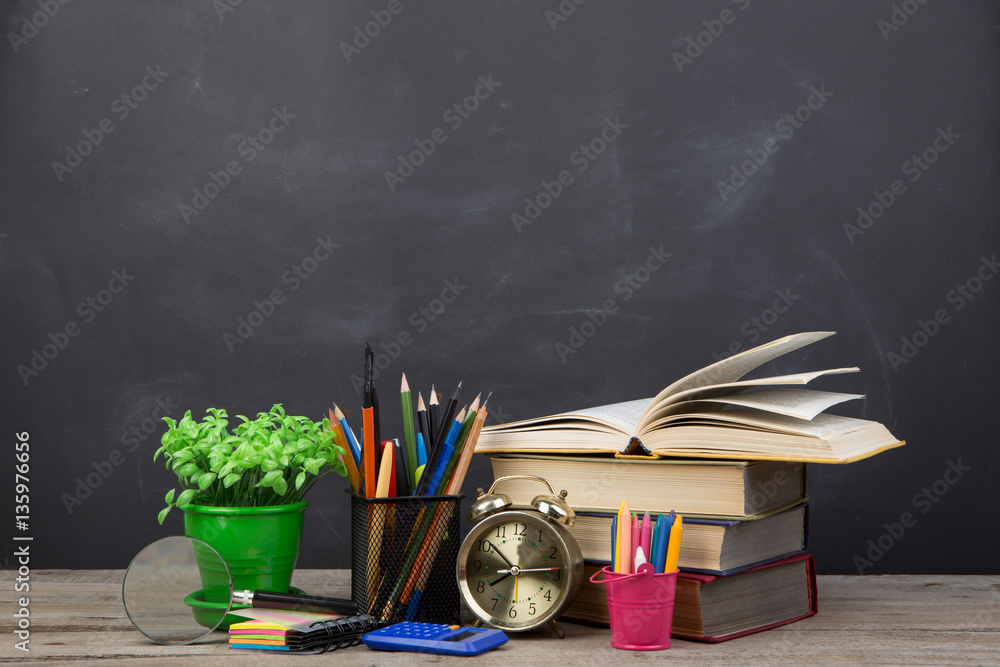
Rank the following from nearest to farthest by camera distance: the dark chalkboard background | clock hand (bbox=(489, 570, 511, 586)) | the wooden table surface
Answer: the wooden table surface, clock hand (bbox=(489, 570, 511, 586)), the dark chalkboard background

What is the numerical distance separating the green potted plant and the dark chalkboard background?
Result: 403 mm

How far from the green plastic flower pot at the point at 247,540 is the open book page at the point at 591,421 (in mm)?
265

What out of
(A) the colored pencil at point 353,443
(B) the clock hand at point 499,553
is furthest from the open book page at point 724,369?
(A) the colored pencil at point 353,443

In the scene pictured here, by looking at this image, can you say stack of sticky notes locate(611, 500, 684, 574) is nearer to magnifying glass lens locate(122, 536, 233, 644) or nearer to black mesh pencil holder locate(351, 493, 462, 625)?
black mesh pencil holder locate(351, 493, 462, 625)

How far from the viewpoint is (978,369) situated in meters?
1.34

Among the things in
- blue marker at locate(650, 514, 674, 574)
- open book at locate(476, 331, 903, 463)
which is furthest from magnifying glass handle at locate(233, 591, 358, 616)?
blue marker at locate(650, 514, 674, 574)

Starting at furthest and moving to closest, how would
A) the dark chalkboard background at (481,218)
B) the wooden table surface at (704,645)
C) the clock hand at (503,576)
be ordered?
the dark chalkboard background at (481,218)
the clock hand at (503,576)
the wooden table surface at (704,645)

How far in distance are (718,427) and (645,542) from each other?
0.14m

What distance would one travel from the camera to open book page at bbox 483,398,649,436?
0.95 meters

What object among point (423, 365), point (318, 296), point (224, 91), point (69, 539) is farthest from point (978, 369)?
point (69, 539)

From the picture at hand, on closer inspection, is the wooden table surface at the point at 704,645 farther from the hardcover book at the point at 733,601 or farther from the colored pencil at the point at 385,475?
the colored pencil at the point at 385,475

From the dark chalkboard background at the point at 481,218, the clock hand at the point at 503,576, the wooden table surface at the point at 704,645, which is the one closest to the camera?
the wooden table surface at the point at 704,645

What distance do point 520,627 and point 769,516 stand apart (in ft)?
0.99

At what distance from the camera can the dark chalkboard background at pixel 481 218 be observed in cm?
135
